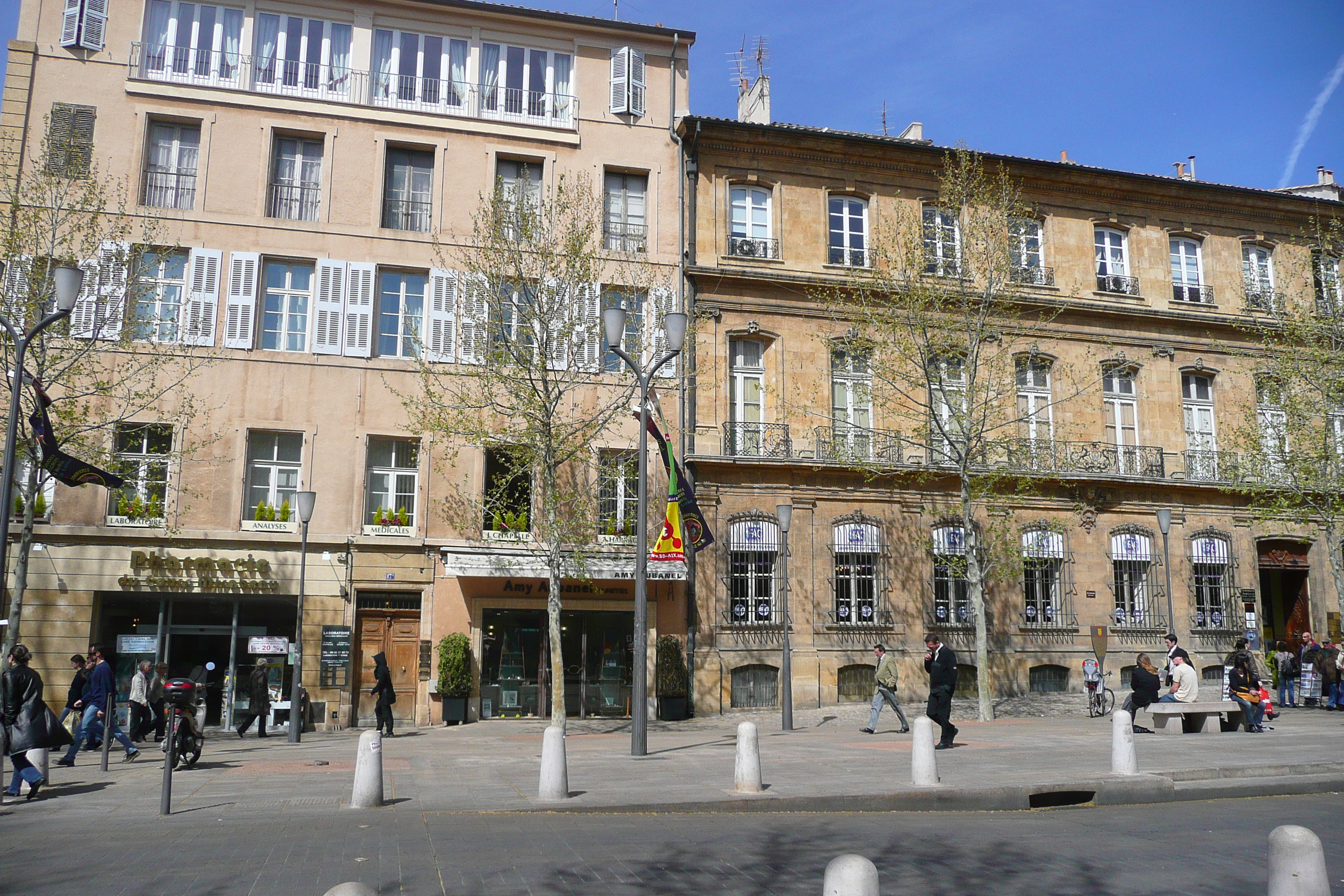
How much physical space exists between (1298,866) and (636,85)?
23354 mm

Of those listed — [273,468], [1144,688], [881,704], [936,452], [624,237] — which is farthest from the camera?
[624,237]

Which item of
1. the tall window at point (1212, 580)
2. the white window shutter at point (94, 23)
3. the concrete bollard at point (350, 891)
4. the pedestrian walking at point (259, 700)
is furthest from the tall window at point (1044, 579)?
the white window shutter at point (94, 23)

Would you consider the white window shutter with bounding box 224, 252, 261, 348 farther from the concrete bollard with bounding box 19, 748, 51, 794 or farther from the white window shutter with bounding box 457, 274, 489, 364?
the concrete bollard with bounding box 19, 748, 51, 794

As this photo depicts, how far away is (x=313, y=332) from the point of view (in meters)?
22.3

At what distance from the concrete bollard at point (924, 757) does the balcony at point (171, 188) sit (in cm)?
1893

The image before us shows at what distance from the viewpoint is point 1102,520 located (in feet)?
85.0

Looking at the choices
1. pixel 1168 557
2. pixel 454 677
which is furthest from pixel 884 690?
pixel 1168 557

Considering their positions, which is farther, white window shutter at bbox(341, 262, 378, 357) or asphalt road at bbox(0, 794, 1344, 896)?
white window shutter at bbox(341, 262, 378, 357)

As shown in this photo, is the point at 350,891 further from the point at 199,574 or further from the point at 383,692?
the point at 199,574

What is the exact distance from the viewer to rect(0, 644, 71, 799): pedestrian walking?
11320mm

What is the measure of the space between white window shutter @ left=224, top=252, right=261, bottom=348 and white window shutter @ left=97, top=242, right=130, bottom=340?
197 cm

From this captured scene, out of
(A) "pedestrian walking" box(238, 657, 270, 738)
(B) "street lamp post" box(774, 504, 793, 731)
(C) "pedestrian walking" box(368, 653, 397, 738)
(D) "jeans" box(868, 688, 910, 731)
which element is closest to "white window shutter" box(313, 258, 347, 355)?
(A) "pedestrian walking" box(238, 657, 270, 738)

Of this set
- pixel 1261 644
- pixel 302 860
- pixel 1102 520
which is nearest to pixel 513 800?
pixel 302 860

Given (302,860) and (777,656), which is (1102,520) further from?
(302,860)
